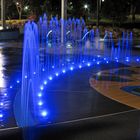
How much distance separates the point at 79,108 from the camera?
26.0ft

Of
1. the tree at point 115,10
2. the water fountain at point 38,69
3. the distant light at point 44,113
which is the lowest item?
the distant light at point 44,113

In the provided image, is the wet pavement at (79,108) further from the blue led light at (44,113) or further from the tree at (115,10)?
the tree at (115,10)

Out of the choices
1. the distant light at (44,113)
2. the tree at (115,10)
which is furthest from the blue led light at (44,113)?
the tree at (115,10)

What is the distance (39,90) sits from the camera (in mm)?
9500

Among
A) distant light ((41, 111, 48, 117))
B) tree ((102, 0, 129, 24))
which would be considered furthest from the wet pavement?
tree ((102, 0, 129, 24))

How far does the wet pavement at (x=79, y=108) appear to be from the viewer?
652cm

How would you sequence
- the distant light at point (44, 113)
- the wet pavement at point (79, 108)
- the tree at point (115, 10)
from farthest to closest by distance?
the tree at point (115, 10) < the distant light at point (44, 113) < the wet pavement at point (79, 108)

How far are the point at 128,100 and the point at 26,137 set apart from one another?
309 cm

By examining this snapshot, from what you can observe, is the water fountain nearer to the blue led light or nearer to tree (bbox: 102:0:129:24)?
the blue led light

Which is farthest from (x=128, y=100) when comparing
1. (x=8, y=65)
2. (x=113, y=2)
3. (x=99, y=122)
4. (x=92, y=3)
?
(x=92, y=3)

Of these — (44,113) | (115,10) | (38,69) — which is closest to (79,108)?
(44,113)

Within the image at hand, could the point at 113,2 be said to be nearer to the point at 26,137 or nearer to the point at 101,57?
the point at 101,57

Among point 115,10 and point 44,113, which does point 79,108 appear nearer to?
point 44,113

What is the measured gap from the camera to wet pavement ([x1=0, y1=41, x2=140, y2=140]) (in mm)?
6523
